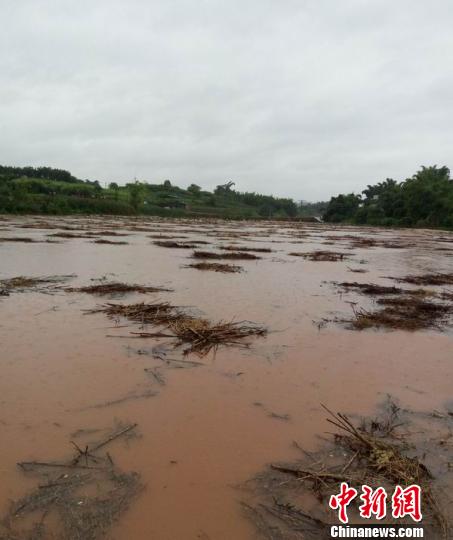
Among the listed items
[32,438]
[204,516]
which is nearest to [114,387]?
[32,438]

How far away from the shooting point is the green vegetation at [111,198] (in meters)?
49.8

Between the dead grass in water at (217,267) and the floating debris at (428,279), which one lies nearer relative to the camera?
the floating debris at (428,279)

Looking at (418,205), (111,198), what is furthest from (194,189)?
(418,205)

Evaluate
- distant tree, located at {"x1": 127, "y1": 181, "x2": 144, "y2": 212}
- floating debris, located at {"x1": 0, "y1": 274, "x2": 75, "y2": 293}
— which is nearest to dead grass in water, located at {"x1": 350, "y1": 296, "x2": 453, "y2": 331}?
floating debris, located at {"x1": 0, "y1": 274, "x2": 75, "y2": 293}

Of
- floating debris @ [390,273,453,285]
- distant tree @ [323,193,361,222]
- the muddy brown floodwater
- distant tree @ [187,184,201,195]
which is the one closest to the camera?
the muddy brown floodwater

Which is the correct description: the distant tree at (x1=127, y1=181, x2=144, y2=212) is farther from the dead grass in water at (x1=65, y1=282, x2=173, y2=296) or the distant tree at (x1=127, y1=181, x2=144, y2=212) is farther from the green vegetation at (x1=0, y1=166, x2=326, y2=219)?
the dead grass in water at (x1=65, y1=282, x2=173, y2=296)

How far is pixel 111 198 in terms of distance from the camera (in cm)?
7038

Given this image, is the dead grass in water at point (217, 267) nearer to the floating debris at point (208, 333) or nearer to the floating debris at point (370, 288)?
the floating debris at point (370, 288)

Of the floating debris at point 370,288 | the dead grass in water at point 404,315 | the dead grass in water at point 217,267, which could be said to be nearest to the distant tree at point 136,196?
the dead grass in water at point 217,267

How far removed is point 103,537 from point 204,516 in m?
0.49

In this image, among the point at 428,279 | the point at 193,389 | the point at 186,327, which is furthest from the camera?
the point at 428,279

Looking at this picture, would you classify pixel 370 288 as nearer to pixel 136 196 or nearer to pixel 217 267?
pixel 217 267

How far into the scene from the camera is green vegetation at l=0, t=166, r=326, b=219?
49844 millimetres

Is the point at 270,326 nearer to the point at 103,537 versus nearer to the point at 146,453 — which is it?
the point at 146,453
